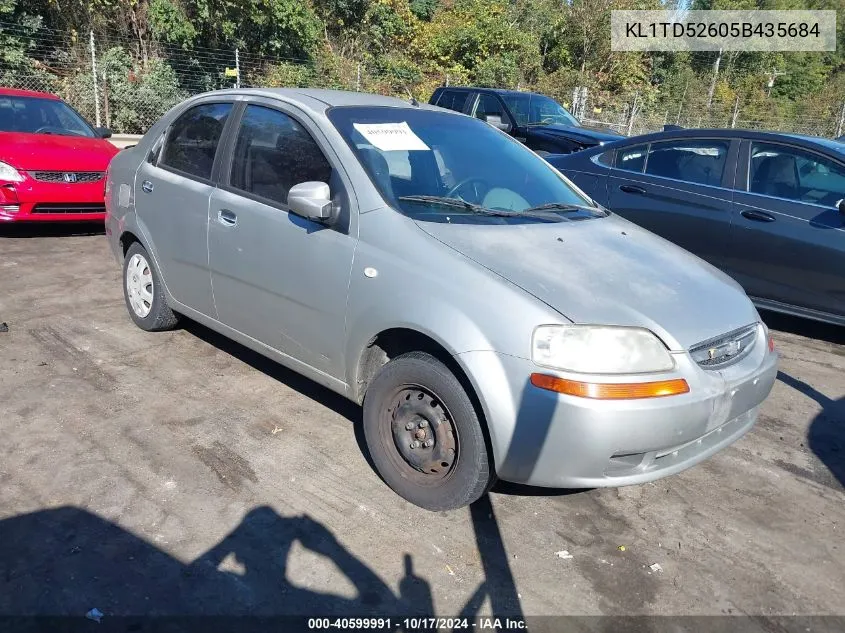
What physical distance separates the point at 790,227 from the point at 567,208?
2610 millimetres

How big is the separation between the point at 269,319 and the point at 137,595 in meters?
1.59

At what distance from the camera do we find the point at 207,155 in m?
4.22

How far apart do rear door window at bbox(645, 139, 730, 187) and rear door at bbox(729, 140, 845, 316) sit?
19 centimetres

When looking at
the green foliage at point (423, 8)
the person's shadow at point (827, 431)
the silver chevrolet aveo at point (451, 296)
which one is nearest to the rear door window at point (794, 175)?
the person's shadow at point (827, 431)

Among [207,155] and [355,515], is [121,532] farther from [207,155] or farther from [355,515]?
[207,155]

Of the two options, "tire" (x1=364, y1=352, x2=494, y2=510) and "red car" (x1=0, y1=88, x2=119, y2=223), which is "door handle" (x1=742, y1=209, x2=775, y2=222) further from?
"red car" (x1=0, y1=88, x2=119, y2=223)

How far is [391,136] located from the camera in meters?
3.66

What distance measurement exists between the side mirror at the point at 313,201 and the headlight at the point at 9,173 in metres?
5.21

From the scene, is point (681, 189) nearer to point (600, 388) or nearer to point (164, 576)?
point (600, 388)

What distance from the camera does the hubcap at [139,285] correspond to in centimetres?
488

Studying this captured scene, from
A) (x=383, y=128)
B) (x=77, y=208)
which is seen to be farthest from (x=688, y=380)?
(x=77, y=208)

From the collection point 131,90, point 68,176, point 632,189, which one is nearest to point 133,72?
point 131,90

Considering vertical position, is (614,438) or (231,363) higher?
(614,438)

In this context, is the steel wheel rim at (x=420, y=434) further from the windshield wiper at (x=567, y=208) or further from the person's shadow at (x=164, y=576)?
the windshield wiper at (x=567, y=208)
